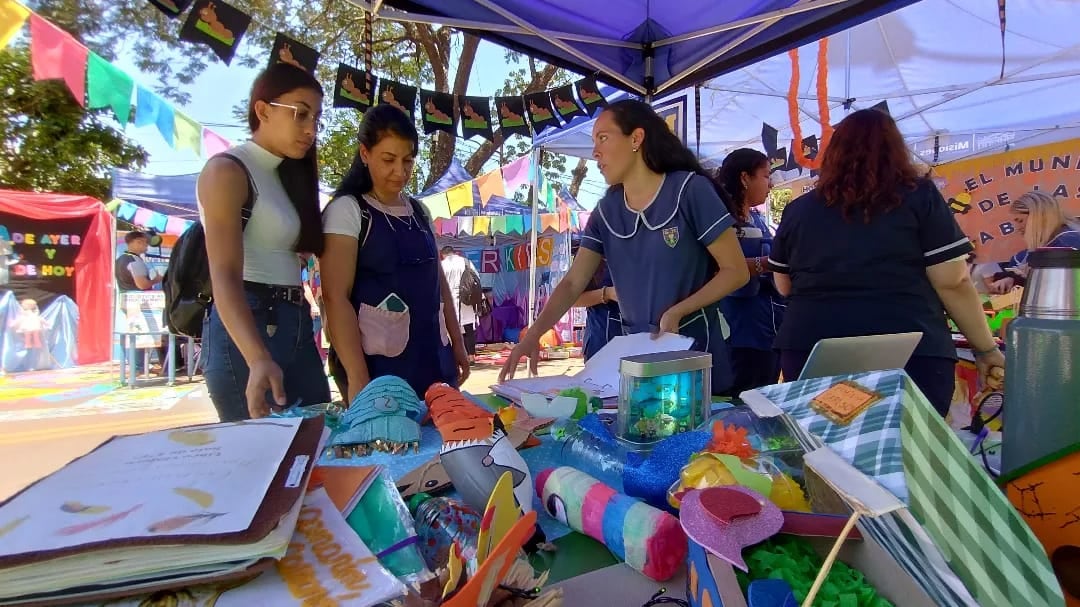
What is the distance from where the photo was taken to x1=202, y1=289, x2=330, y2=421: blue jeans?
1257mm

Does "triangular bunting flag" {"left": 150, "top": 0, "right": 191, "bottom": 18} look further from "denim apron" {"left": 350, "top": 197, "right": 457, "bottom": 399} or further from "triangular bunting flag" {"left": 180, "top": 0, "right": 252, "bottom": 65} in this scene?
"denim apron" {"left": 350, "top": 197, "right": 457, "bottom": 399}

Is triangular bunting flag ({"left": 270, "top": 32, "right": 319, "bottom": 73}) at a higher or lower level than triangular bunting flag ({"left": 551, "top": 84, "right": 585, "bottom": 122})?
lower

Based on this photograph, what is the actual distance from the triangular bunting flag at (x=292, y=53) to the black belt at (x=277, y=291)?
146 centimetres

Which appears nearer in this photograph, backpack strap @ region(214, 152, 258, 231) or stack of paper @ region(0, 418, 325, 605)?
stack of paper @ region(0, 418, 325, 605)

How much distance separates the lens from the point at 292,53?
249 centimetres

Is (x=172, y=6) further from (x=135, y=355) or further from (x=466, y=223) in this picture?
(x=466, y=223)

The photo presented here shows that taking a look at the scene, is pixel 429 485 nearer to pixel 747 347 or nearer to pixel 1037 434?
pixel 1037 434

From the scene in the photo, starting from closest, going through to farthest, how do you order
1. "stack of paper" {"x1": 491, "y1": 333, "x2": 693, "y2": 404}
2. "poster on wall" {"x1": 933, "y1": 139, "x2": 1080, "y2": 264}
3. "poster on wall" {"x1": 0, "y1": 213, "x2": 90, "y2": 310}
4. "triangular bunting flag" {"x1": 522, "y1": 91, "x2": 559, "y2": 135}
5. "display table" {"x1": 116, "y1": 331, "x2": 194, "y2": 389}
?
"stack of paper" {"x1": 491, "y1": 333, "x2": 693, "y2": 404}, "triangular bunting flag" {"x1": 522, "y1": 91, "x2": 559, "y2": 135}, "poster on wall" {"x1": 933, "y1": 139, "x2": 1080, "y2": 264}, "display table" {"x1": 116, "y1": 331, "x2": 194, "y2": 389}, "poster on wall" {"x1": 0, "y1": 213, "x2": 90, "y2": 310}

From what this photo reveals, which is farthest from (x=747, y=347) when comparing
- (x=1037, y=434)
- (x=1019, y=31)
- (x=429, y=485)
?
(x=1019, y=31)

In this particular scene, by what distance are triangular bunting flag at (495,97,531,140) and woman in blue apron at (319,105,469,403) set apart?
7.96 feet

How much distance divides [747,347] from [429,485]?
6.74 ft

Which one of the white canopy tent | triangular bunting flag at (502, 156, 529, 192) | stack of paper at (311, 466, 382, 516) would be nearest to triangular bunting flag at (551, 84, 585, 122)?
the white canopy tent

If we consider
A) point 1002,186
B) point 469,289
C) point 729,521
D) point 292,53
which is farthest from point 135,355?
point 1002,186

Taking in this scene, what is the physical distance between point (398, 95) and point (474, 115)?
1.71 ft
